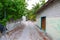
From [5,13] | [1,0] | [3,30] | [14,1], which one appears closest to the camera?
[1,0]

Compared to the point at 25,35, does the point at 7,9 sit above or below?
above

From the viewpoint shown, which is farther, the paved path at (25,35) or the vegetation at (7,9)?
the paved path at (25,35)

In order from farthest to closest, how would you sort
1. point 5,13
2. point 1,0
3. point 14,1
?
point 14,1, point 5,13, point 1,0

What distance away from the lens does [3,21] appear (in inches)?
506

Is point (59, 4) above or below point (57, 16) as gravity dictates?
above

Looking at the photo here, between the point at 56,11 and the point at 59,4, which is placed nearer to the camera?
the point at 59,4

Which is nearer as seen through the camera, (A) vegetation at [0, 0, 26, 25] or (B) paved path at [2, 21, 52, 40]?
(A) vegetation at [0, 0, 26, 25]

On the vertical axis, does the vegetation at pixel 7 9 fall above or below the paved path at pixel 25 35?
above

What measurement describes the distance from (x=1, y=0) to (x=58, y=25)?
4.88 metres

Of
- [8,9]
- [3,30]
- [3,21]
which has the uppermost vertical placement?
[8,9]

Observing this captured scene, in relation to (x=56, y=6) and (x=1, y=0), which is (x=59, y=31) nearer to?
(x=56, y=6)

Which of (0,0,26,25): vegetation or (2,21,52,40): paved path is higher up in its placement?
(0,0,26,25): vegetation

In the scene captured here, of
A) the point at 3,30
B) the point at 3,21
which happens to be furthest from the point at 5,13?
the point at 3,30

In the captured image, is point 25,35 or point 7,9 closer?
point 7,9
